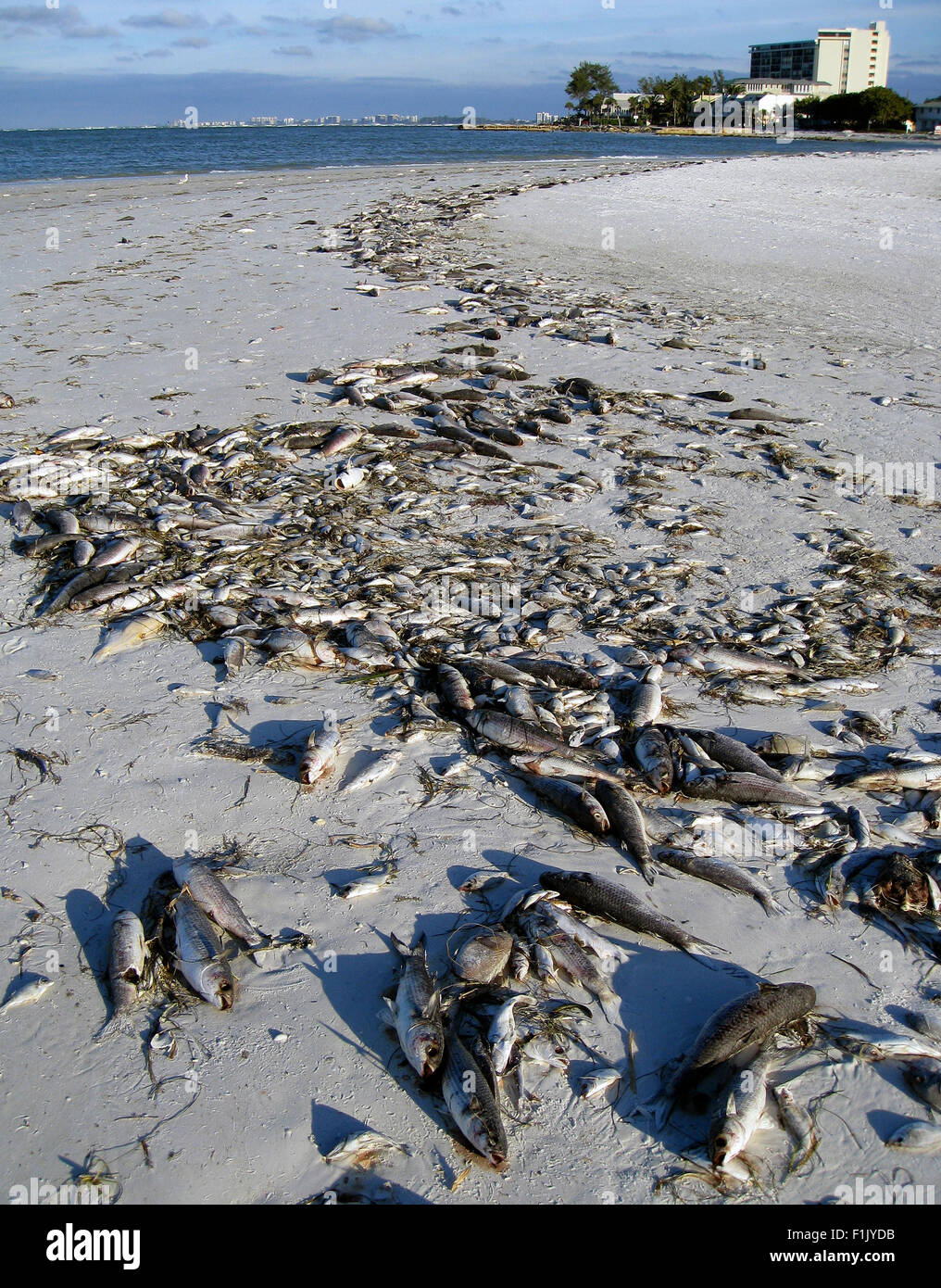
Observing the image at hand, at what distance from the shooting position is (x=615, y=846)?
3.92m

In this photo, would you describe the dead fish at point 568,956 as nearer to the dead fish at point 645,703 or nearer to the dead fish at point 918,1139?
the dead fish at point 918,1139

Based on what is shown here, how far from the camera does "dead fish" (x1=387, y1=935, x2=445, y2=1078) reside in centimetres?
294

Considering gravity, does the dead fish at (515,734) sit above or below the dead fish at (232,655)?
below

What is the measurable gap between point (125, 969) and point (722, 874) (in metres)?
2.42

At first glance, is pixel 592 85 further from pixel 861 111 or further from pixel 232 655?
pixel 232 655

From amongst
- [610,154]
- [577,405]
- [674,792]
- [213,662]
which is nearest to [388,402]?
[577,405]

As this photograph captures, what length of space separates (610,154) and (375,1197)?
6051 cm

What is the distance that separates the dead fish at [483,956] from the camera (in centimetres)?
326

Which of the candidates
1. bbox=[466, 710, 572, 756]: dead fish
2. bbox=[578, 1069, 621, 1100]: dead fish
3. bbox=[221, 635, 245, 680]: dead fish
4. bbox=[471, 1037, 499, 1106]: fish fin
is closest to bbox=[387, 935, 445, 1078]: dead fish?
bbox=[471, 1037, 499, 1106]: fish fin

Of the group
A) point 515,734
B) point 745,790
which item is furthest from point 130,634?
point 745,790

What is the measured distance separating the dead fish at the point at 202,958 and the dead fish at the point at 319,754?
90 centimetres

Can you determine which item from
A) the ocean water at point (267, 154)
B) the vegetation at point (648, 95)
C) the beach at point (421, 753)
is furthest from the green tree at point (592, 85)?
the beach at point (421, 753)
